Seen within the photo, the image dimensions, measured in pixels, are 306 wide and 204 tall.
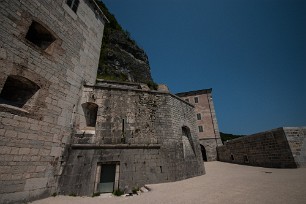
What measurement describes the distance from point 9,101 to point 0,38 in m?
2.07

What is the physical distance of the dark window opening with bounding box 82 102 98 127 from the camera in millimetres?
7565

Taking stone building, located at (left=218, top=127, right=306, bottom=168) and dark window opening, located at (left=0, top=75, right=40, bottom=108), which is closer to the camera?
dark window opening, located at (left=0, top=75, right=40, bottom=108)

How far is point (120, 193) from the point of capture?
6074mm

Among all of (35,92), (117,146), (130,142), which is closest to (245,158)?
(130,142)

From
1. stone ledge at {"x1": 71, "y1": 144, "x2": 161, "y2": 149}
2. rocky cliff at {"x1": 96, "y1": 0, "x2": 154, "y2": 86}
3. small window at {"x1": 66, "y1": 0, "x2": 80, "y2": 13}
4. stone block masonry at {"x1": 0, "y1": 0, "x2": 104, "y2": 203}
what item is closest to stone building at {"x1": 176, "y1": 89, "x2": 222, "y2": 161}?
rocky cliff at {"x1": 96, "y1": 0, "x2": 154, "y2": 86}

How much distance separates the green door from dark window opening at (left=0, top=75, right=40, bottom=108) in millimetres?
4111

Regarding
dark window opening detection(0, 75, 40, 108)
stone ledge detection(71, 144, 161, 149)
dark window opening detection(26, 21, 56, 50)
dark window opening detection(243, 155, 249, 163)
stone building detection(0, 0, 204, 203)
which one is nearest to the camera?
stone building detection(0, 0, 204, 203)

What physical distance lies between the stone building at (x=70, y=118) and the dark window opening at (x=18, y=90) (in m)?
0.03

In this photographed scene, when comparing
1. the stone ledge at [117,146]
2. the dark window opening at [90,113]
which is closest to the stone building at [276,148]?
the stone ledge at [117,146]

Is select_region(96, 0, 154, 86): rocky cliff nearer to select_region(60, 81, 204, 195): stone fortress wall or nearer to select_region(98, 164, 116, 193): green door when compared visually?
select_region(60, 81, 204, 195): stone fortress wall

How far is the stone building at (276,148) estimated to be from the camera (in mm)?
8539

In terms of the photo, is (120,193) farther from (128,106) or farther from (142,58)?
(142,58)

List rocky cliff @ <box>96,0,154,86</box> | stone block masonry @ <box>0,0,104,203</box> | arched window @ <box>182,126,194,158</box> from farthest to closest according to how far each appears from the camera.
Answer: rocky cliff @ <box>96,0,154,86</box> → arched window @ <box>182,126,194,158</box> → stone block masonry @ <box>0,0,104,203</box>

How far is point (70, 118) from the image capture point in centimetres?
670
